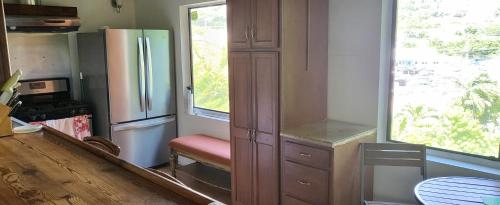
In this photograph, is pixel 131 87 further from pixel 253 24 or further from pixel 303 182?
pixel 303 182

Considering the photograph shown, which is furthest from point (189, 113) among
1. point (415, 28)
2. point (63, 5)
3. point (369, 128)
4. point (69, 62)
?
point (415, 28)

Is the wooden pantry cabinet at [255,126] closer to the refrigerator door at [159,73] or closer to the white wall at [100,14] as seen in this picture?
the refrigerator door at [159,73]

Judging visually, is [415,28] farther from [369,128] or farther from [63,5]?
[63,5]

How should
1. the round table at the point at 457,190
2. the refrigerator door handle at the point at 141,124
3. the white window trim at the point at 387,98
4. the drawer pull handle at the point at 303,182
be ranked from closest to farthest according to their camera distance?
the round table at the point at 457,190 → the white window trim at the point at 387,98 → the drawer pull handle at the point at 303,182 → the refrigerator door handle at the point at 141,124

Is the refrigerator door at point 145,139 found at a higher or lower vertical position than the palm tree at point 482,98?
lower

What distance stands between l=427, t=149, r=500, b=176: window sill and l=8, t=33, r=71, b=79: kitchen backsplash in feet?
13.3

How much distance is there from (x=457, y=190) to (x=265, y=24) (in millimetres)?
1592

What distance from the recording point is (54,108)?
3969mm

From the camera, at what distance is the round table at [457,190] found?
1960 mm

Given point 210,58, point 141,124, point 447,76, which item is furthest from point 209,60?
point 447,76

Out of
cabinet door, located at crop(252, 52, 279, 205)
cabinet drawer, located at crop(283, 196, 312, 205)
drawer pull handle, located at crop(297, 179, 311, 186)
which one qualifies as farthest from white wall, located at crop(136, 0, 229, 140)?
drawer pull handle, located at crop(297, 179, 311, 186)

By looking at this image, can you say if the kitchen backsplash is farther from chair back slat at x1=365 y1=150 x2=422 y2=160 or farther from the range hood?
chair back slat at x1=365 y1=150 x2=422 y2=160

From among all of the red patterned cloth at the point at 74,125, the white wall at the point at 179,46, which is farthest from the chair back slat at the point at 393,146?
the red patterned cloth at the point at 74,125

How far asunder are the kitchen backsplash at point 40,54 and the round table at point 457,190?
4080 millimetres
